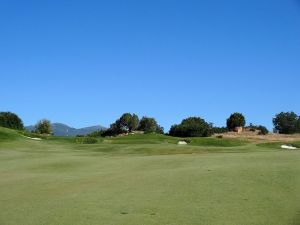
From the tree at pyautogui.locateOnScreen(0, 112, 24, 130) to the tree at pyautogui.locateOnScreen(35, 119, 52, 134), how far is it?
1216 cm

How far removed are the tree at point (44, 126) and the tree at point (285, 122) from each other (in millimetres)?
62420

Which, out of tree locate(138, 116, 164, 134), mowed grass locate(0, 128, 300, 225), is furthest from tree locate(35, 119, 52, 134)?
mowed grass locate(0, 128, 300, 225)

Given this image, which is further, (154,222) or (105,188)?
(105,188)

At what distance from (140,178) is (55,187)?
248 centimetres

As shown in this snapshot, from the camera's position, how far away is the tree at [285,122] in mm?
153562

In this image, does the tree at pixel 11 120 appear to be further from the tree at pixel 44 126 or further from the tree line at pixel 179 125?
the tree at pixel 44 126

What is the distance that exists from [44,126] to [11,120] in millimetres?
18140

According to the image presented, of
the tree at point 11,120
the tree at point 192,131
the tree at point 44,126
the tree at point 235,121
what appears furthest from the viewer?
the tree at point 44,126

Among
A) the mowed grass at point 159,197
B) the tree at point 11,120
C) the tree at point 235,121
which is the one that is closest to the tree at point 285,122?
the tree at point 235,121

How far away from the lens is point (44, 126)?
13162 centimetres

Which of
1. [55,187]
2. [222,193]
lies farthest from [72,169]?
[222,193]

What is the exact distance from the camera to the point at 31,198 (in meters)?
14.2

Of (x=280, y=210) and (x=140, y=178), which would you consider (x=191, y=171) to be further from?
(x=280, y=210)

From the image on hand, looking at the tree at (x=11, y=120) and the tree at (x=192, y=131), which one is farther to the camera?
the tree at (x=11, y=120)
